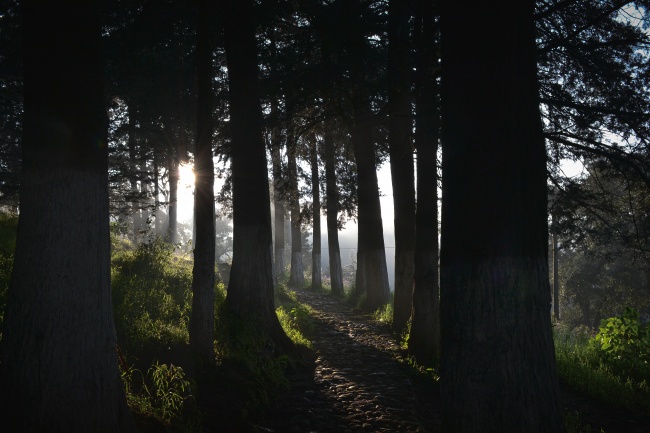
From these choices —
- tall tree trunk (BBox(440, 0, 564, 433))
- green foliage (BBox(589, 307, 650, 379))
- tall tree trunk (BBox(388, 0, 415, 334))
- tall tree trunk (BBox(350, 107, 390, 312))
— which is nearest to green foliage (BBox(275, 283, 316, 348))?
tall tree trunk (BBox(388, 0, 415, 334))

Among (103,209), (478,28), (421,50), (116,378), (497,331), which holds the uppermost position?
(421,50)

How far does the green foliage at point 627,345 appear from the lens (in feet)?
23.4

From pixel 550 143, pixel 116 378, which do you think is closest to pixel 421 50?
pixel 550 143

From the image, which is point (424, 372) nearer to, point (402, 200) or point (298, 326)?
point (298, 326)

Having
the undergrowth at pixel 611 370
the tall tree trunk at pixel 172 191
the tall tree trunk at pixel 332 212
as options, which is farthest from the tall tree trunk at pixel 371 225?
the tall tree trunk at pixel 172 191

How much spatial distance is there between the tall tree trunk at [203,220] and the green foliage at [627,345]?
268 inches

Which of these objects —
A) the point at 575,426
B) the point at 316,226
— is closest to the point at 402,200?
the point at 575,426

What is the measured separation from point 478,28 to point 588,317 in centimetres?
4289

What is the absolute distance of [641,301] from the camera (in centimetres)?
3005

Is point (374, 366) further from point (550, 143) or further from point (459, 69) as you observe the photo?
point (550, 143)

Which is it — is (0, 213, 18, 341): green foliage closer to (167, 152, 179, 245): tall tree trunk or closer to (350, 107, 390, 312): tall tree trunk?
(167, 152, 179, 245): tall tree trunk

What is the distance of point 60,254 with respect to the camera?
330 cm

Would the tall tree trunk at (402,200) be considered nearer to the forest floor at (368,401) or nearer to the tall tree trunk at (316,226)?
the forest floor at (368,401)

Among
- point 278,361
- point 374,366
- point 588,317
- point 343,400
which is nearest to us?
point 343,400
